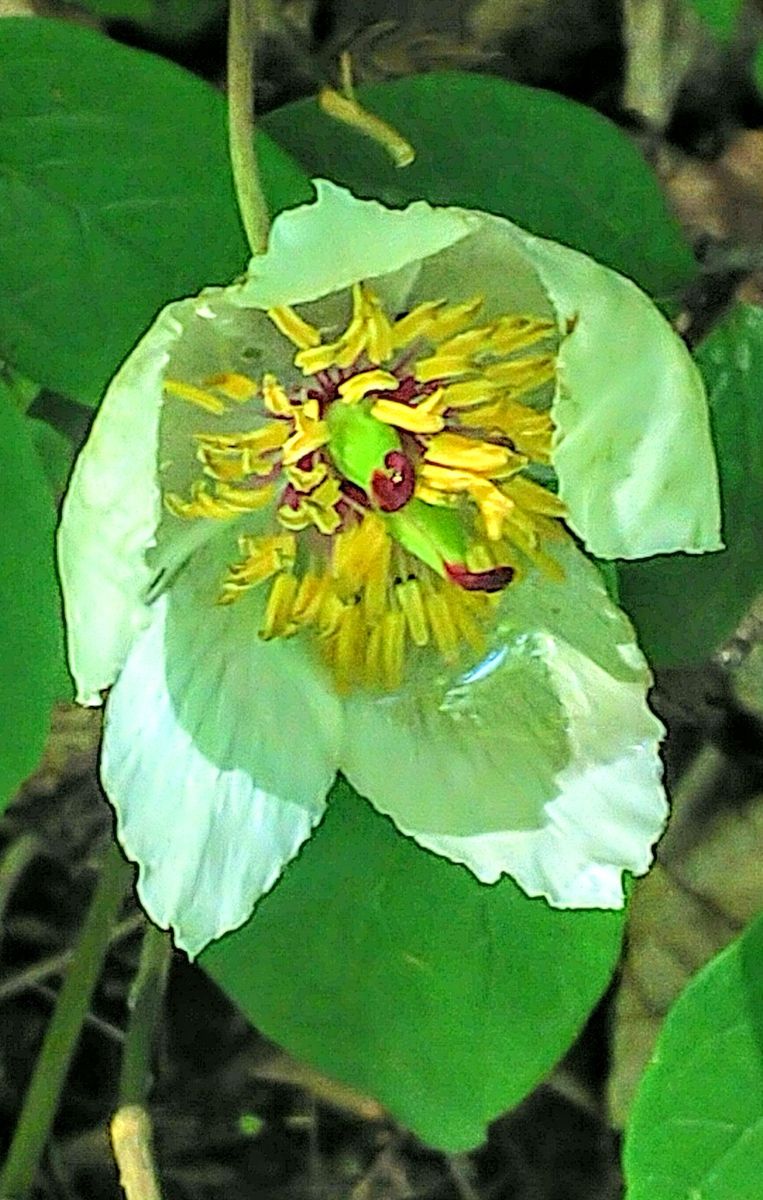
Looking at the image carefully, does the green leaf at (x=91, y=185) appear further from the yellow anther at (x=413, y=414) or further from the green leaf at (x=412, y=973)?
the green leaf at (x=412, y=973)

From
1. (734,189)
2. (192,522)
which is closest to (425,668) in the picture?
(192,522)

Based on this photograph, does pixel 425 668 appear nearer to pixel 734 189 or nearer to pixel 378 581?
pixel 378 581

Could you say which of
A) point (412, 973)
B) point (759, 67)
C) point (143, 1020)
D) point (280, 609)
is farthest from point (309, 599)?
point (759, 67)

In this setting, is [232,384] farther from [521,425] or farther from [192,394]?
[521,425]

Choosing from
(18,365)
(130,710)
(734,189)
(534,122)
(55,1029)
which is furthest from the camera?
(734,189)

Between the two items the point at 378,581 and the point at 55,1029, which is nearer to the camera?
the point at 378,581

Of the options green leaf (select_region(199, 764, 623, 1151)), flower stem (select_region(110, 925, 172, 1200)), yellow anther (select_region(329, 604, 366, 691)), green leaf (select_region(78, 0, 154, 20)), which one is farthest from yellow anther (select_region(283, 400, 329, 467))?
green leaf (select_region(78, 0, 154, 20))

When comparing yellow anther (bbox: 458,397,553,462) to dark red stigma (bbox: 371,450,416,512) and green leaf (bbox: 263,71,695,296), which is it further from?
green leaf (bbox: 263,71,695,296)
